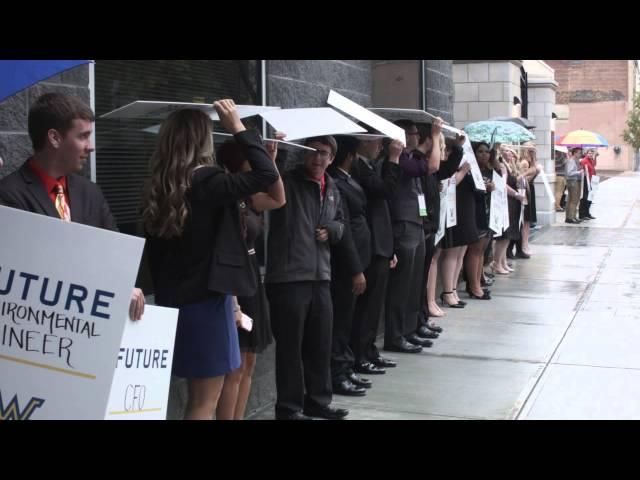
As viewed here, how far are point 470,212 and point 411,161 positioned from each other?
272cm

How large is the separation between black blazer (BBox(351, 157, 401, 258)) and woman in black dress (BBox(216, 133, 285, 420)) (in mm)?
1908

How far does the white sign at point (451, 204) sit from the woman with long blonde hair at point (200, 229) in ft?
18.8

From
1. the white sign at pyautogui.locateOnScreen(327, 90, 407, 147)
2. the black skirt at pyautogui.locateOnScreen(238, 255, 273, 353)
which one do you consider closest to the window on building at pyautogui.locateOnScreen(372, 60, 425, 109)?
the white sign at pyautogui.locateOnScreen(327, 90, 407, 147)

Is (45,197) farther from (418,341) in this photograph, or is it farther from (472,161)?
(472,161)

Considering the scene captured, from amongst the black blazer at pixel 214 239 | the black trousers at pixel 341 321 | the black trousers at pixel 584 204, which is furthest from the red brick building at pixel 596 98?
the black blazer at pixel 214 239

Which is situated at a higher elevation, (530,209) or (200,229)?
(200,229)

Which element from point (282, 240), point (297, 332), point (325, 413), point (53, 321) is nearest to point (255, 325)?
point (297, 332)

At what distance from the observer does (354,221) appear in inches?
269

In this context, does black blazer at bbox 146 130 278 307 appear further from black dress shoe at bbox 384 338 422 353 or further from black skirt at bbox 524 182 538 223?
black skirt at bbox 524 182 538 223

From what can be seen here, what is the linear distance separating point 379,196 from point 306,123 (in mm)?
2184

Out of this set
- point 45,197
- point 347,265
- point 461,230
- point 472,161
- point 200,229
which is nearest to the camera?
point 45,197

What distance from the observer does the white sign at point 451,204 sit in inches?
384
